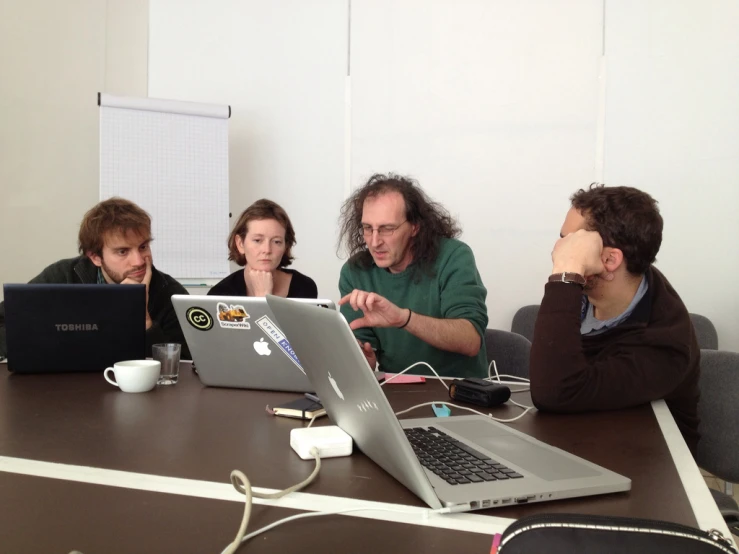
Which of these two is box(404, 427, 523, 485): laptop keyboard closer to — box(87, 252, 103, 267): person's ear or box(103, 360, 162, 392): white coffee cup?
box(103, 360, 162, 392): white coffee cup

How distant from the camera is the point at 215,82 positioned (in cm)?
381

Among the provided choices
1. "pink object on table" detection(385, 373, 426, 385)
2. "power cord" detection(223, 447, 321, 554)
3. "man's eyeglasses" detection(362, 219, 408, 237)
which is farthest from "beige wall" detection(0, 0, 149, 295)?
"power cord" detection(223, 447, 321, 554)

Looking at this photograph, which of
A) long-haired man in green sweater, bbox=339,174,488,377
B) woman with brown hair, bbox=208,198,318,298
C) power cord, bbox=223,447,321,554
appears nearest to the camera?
power cord, bbox=223,447,321,554

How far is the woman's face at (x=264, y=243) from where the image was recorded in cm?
247

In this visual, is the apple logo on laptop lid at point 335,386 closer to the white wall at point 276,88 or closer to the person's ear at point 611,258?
the person's ear at point 611,258

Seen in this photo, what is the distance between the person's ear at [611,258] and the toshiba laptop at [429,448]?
57cm

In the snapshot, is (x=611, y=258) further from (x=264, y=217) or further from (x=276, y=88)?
(x=276, y=88)

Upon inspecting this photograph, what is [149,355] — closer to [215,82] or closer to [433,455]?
[433,455]

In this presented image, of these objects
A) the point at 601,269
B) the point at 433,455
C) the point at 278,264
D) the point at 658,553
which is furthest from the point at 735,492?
the point at 658,553

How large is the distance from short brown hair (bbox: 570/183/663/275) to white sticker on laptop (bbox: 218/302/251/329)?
2.78 ft

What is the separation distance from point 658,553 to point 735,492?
2795 mm

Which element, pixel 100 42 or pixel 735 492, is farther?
pixel 100 42

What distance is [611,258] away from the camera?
1.46 m

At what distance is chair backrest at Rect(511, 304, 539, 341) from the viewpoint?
3.36 meters
